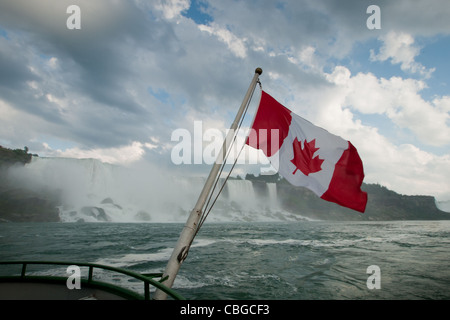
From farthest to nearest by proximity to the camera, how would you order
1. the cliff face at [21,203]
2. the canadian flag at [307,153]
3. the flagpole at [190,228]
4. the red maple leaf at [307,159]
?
the cliff face at [21,203], the red maple leaf at [307,159], the canadian flag at [307,153], the flagpole at [190,228]

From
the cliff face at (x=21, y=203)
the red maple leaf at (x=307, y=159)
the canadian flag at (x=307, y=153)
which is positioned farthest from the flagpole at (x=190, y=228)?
the cliff face at (x=21, y=203)

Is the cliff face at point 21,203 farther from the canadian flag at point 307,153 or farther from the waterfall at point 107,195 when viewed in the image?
the canadian flag at point 307,153

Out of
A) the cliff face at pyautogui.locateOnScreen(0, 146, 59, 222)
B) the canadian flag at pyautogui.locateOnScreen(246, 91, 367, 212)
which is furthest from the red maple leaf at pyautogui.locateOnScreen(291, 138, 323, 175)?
the cliff face at pyautogui.locateOnScreen(0, 146, 59, 222)

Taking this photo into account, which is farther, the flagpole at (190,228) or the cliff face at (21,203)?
the cliff face at (21,203)

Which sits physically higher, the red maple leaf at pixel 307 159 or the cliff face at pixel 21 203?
the red maple leaf at pixel 307 159

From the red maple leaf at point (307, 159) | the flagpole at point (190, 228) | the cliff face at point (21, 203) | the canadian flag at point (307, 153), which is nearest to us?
the flagpole at point (190, 228)

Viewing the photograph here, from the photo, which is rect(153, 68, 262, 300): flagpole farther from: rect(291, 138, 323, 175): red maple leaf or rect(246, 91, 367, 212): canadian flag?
rect(291, 138, 323, 175): red maple leaf

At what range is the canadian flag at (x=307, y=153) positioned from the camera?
4.36m

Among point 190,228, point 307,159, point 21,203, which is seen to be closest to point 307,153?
point 307,159

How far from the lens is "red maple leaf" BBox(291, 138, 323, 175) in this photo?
15.2 ft

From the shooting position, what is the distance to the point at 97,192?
8494cm
